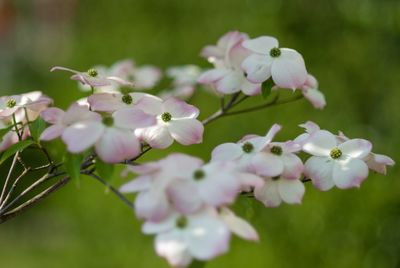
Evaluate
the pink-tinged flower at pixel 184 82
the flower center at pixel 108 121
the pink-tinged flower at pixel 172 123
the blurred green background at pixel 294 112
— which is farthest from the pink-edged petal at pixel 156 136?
the blurred green background at pixel 294 112

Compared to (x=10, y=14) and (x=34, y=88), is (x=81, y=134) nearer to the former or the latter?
(x=34, y=88)

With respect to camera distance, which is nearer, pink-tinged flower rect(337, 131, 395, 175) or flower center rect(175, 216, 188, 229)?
flower center rect(175, 216, 188, 229)

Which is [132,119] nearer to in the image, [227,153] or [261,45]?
[227,153]

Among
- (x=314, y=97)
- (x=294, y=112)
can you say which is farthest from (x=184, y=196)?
(x=294, y=112)

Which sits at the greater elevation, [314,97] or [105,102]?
[105,102]

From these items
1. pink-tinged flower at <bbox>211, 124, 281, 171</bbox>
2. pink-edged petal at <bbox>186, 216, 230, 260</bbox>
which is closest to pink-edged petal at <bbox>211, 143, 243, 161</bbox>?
pink-tinged flower at <bbox>211, 124, 281, 171</bbox>

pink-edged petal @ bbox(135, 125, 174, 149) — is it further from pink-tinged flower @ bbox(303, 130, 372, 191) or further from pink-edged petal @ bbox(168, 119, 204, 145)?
pink-tinged flower @ bbox(303, 130, 372, 191)

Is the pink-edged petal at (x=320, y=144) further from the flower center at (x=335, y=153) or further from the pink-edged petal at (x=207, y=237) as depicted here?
the pink-edged petal at (x=207, y=237)
